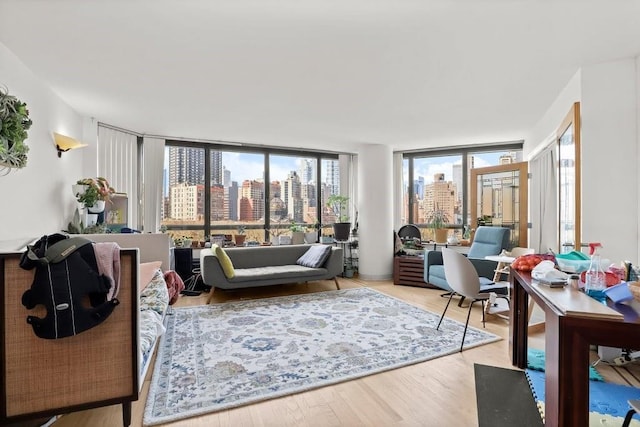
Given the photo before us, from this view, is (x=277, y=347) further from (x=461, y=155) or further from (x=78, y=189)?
(x=461, y=155)

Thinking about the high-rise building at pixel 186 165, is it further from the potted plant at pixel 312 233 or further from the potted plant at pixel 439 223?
the potted plant at pixel 439 223

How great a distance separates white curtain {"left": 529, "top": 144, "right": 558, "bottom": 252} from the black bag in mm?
4235

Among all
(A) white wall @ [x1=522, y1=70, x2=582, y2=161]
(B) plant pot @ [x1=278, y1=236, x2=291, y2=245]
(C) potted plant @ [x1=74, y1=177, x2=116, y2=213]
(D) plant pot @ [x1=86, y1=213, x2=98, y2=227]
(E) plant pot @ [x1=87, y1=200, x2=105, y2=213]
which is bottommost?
(B) plant pot @ [x1=278, y1=236, x2=291, y2=245]

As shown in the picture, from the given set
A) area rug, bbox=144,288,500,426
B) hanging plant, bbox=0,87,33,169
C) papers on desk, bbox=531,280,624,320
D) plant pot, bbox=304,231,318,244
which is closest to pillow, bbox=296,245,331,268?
area rug, bbox=144,288,500,426

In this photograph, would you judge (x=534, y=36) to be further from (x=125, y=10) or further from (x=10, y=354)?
(x=10, y=354)

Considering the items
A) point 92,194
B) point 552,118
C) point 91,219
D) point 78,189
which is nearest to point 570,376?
point 552,118

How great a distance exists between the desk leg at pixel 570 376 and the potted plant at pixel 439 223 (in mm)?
4333

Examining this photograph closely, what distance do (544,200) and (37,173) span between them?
212 inches

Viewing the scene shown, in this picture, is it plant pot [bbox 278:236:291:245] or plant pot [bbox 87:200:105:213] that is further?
plant pot [bbox 278:236:291:245]

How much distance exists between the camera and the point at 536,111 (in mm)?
3621

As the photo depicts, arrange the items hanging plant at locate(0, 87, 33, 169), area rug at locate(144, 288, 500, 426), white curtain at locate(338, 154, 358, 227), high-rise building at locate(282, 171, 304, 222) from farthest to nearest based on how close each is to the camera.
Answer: white curtain at locate(338, 154, 358, 227)
high-rise building at locate(282, 171, 304, 222)
area rug at locate(144, 288, 500, 426)
hanging plant at locate(0, 87, 33, 169)

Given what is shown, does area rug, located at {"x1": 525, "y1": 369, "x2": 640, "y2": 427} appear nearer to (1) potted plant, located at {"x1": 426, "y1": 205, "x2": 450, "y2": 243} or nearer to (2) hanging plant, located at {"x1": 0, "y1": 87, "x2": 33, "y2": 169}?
(1) potted plant, located at {"x1": 426, "y1": 205, "x2": 450, "y2": 243}

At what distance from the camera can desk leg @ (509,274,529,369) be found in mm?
2379

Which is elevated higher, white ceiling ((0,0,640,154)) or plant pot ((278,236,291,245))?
white ceiling ((0,0,640,154))
